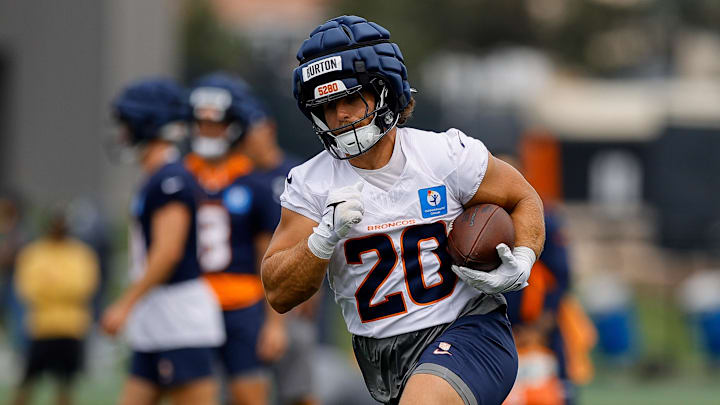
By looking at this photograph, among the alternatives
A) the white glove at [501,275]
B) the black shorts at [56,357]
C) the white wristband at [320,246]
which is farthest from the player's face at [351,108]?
the black shorts at [56,357]

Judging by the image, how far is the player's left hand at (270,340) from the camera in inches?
289

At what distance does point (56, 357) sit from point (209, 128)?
3.53 m

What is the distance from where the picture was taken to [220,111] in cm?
718

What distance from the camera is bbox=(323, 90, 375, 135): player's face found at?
4402 mm

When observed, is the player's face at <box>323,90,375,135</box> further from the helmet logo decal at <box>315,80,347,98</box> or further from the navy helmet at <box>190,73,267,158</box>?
the navy helmet at <box>190,73,267,158</box>

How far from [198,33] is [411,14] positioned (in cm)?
683

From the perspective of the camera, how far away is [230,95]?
7.27 metres

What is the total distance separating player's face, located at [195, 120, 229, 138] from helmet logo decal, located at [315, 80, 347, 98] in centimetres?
292

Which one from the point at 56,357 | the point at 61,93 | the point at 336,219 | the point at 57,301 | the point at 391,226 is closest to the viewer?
the point at 336,219

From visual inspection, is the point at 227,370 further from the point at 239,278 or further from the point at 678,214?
the point at 678,214

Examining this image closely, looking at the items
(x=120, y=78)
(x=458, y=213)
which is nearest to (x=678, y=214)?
(x=458, y=213)

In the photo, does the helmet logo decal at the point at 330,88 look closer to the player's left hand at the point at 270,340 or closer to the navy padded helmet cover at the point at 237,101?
the navy padded helmet cover at the point at 237,101

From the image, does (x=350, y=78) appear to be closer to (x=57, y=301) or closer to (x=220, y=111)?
(x=220, y=111)

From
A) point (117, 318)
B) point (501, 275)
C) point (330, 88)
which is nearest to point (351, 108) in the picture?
point (330, 88)
